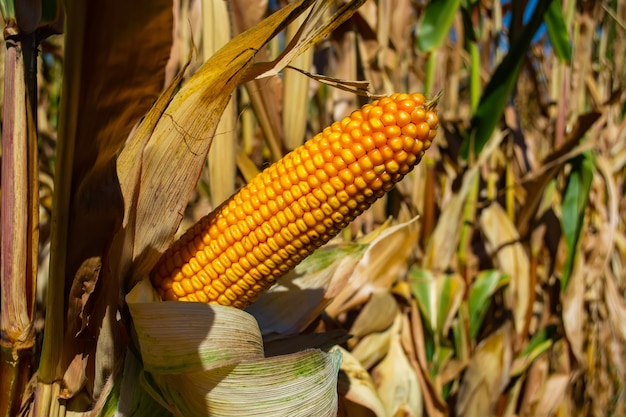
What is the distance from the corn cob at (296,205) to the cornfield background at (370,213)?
6 cm

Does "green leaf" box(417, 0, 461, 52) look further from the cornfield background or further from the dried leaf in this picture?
the dried leaf

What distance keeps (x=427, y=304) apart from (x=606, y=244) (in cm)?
71

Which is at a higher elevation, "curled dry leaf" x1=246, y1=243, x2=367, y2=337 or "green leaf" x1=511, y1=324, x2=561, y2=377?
"curled dry leaf" x1=246, y1=243, x2=367, y2=337

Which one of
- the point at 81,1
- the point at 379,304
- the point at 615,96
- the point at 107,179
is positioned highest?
the point at 81,1

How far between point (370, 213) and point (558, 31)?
0.80 meters

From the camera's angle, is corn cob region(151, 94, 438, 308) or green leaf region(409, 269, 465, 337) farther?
green leaf region(409, 269, 465, 337)

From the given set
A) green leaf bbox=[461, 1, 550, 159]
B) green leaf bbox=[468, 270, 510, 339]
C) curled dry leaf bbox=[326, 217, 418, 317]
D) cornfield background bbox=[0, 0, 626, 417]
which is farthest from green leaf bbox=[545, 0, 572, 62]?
curled dry leaf bbox=[326, 217, 418, 317]

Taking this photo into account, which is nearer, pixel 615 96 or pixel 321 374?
pixel 321 374

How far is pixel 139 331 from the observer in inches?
23.1

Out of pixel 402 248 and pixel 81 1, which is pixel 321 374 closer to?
pixel 81 1

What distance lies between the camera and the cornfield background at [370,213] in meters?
0.57

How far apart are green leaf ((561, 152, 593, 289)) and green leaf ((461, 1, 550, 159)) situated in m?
0.34

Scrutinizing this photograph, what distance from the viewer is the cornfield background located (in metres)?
0.57

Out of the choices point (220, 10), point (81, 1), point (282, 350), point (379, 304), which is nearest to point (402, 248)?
point (379, 304)
